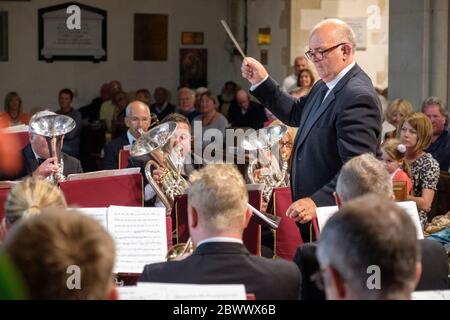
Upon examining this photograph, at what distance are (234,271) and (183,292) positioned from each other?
1.33 ft

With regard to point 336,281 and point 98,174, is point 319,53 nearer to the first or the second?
point 98,174

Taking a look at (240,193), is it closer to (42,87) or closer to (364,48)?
(364,48)

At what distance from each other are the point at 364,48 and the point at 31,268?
9738 millimetres

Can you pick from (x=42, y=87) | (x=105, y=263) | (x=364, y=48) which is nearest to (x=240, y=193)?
(x=105, y=263)

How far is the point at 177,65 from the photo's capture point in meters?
13.7

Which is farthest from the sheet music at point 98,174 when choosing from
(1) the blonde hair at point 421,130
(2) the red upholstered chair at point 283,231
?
(1) the blonde hair at point 421,130

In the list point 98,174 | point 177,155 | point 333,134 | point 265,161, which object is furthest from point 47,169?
point 333,134

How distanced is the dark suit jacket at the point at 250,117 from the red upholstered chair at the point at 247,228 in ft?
22.5

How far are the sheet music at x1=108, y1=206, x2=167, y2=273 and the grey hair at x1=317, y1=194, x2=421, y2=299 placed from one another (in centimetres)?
156

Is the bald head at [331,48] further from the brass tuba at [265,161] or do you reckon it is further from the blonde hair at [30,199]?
the blonde hair at [30,199]

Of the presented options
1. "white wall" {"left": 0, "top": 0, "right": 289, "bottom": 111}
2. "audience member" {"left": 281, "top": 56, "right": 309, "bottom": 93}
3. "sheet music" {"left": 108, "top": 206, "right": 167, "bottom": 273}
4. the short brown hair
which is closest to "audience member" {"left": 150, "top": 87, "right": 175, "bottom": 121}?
"white wall" {"left": 0, "top": 0, "right": 289, "bottom": 111}

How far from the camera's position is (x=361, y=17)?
446 inches

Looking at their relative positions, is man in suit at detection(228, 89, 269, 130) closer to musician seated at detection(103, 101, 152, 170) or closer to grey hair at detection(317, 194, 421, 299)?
musician seated at detection(103, 101, 152, 170)

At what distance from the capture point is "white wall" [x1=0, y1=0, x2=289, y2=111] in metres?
12.8
